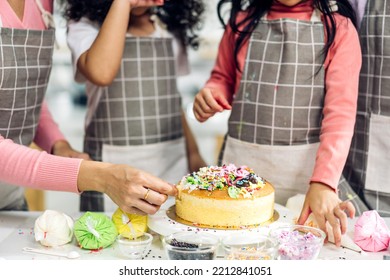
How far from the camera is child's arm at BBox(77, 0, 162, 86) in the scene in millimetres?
1513

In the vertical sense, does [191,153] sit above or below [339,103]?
below

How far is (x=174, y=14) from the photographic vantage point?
1926 mm

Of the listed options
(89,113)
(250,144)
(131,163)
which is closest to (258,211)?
(250,144)

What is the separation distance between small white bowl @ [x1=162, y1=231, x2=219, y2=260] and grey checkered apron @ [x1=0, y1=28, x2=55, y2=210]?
58 centimetres

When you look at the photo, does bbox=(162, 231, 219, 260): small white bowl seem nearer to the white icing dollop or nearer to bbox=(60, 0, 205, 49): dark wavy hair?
the white icing dollop

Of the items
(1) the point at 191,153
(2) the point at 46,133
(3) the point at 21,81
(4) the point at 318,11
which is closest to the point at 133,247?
(3) the point at 21,81

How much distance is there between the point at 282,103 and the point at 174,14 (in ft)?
1.96

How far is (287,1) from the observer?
1513 millimetres

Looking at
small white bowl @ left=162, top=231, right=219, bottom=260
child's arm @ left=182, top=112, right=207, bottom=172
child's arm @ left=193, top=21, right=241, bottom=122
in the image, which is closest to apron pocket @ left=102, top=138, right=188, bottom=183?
child's arm @ left=182, top=112, right=207, bottom=172

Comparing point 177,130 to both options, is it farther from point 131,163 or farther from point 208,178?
point 208,178

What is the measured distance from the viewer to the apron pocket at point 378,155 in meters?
1.50

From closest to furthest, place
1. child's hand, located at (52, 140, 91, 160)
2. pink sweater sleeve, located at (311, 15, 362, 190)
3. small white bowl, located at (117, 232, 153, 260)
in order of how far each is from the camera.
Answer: small white bowl, located at (117, 232, 153, 260) < pink sweater sleeve, located at (311, 15, 362, 190) < child's hand, located at (52, 140, 91, 160)

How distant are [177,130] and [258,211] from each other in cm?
82

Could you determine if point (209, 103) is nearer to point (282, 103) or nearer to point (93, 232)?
point (282, 103)
